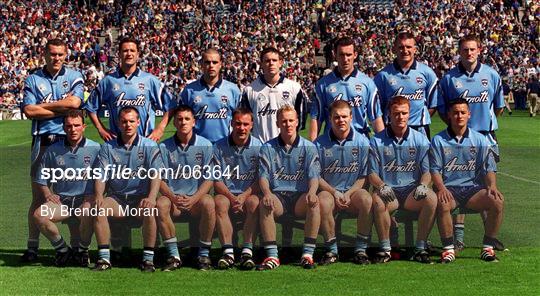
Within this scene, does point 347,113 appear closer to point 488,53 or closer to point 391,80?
point 391,80

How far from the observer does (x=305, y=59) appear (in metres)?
44.9

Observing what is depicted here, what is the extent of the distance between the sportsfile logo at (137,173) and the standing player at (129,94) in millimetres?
1393

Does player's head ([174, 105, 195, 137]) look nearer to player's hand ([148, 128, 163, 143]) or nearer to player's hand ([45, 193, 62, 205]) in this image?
player's hand ([148, 128, 163, 143])

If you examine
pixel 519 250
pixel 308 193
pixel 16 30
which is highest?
pixel 16 30

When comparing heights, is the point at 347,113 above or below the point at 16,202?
above

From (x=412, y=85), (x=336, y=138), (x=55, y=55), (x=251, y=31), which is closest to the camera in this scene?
(x=336, y=138)

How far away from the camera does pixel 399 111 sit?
30.0ft

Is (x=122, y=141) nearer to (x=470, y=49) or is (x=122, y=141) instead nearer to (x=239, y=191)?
(x=239, y=191)

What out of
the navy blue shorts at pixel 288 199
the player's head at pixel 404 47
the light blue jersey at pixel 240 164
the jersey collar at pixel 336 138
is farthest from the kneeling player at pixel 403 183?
the player's head at pixel 404 47

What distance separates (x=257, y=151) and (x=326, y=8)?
137 feet

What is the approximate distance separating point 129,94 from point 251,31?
38.7 meters

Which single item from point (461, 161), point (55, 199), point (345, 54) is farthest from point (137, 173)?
point (461, 161)

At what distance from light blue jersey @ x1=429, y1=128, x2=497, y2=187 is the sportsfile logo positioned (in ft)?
6.33

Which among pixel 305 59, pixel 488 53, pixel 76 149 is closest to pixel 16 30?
pixel 305 59
